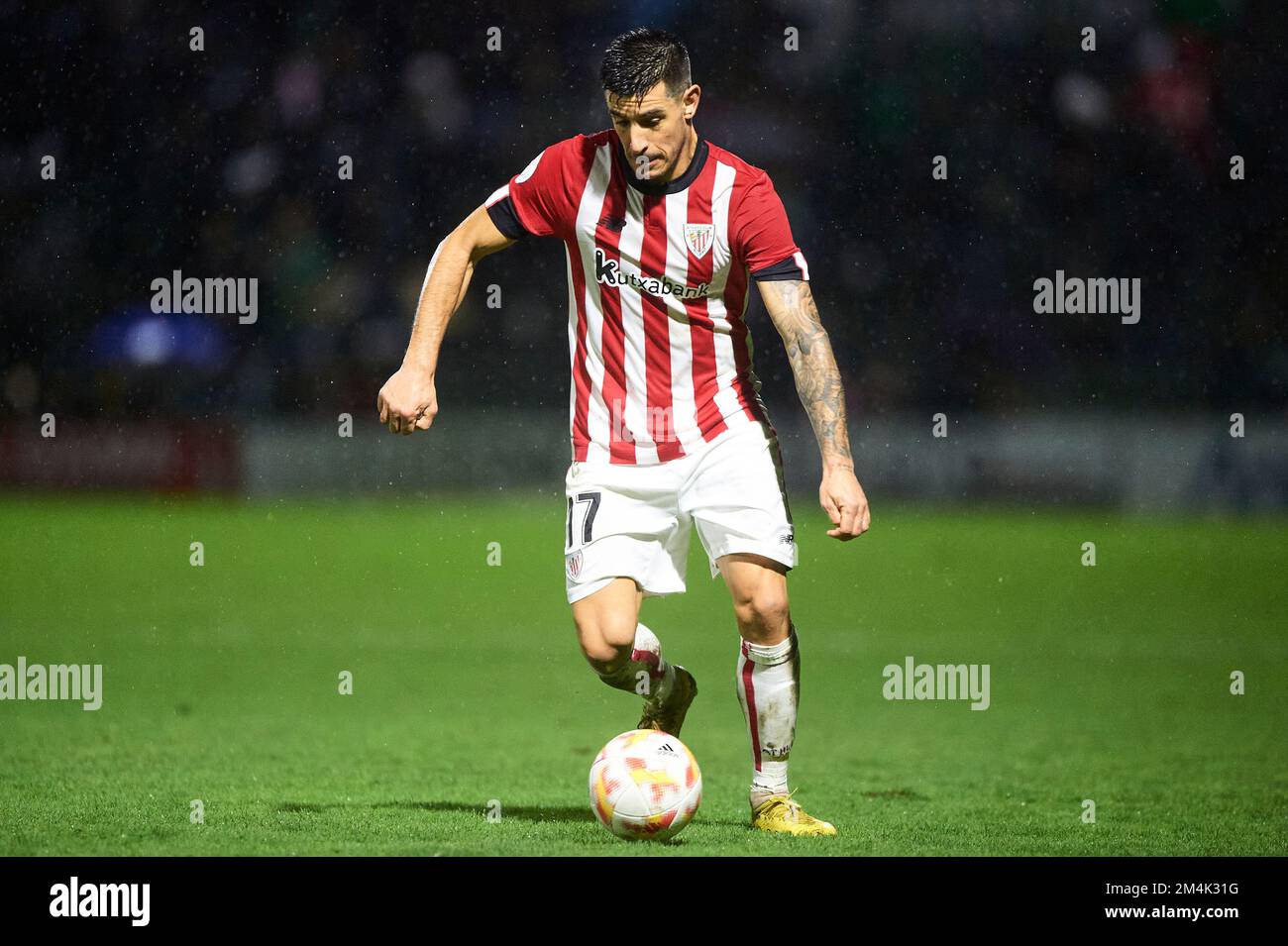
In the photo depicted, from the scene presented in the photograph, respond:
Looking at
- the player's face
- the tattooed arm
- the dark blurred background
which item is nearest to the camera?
the tattooed arm

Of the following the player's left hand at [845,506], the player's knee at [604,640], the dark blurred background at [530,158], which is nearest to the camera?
the player's left hand at [845,506]

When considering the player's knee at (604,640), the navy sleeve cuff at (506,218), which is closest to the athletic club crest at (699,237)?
the navy sleeve cuff at (506,218)

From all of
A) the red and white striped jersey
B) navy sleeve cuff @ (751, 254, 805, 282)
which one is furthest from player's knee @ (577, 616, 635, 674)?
navy sleeve cuff @ (751, 254, 805, 282)

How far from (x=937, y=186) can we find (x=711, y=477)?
462 inches

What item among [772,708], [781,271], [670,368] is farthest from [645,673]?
[781,271]

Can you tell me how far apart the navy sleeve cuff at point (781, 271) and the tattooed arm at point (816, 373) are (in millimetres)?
13

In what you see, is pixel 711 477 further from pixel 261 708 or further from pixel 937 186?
pixel 937 186

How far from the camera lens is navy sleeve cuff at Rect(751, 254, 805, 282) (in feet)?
15.0

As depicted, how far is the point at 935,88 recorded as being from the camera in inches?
637

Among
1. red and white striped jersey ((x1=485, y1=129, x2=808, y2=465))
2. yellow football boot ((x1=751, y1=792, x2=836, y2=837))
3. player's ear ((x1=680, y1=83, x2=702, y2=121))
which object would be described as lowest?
yellow football boot ((x1=751, y1=792, x2=836, y2=837))

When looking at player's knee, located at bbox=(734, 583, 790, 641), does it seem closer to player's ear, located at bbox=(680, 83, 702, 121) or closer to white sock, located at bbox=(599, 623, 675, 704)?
white sock, located at bbox=(599, 623, 675, 704)

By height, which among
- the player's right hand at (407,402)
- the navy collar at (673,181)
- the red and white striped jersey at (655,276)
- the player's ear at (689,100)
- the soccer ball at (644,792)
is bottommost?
the soccer ball at (644,792)

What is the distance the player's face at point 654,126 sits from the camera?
4418mm

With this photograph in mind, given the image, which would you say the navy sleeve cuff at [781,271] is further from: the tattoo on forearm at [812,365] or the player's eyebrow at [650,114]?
the player's eyebrow at [650,114]
